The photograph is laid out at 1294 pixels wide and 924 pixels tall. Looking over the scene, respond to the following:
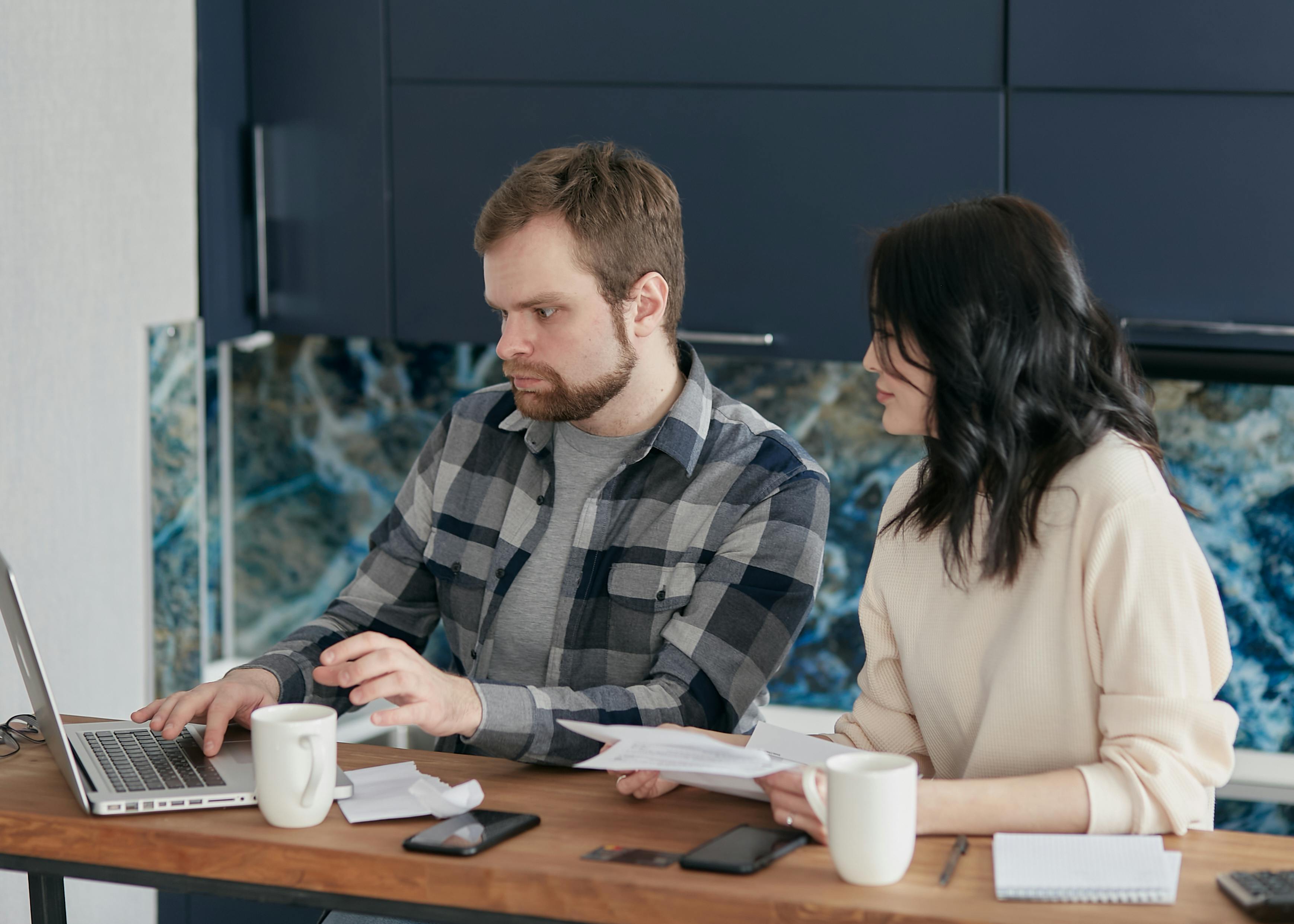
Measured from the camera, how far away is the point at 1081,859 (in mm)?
1085

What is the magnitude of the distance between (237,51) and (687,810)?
193 centimetres

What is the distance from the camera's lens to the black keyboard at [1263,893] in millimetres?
993

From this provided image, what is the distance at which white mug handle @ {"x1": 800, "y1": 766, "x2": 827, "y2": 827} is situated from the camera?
1.10 meters

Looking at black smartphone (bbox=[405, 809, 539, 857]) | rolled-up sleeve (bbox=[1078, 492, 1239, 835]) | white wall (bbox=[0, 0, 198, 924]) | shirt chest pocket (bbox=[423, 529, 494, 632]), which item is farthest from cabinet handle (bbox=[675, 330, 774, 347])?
black smartphone (bbox=[405, 809, 539, 857])

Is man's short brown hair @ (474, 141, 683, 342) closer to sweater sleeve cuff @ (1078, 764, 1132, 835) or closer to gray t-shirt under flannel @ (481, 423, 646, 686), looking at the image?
gray t-shirt under flannel @ (481, 423, 646, 686)

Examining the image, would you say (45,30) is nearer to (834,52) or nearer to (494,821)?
(834,52)

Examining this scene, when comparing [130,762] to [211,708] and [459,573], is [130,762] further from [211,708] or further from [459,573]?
[459,573]

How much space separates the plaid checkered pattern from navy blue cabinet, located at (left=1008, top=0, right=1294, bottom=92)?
0.87m

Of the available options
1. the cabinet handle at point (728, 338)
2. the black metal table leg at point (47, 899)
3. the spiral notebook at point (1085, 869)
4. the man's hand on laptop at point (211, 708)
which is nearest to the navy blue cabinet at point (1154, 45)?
the cabinet handle at point (728, 338)

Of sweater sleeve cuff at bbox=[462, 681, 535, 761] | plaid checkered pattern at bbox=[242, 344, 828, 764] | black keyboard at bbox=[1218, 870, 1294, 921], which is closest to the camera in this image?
black keyboard at bbox=[1218, 870, 1294, 921]

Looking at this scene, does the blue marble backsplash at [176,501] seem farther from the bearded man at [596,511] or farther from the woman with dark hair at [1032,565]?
the woman with dark hair at [1032,565]

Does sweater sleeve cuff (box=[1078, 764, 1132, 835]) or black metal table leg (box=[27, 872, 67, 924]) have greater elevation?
sweater sleeve cuff (box=[1078, 764, 1132, 835])

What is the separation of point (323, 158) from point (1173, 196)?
154 cm

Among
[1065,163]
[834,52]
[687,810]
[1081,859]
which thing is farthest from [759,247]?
[1081,859]
